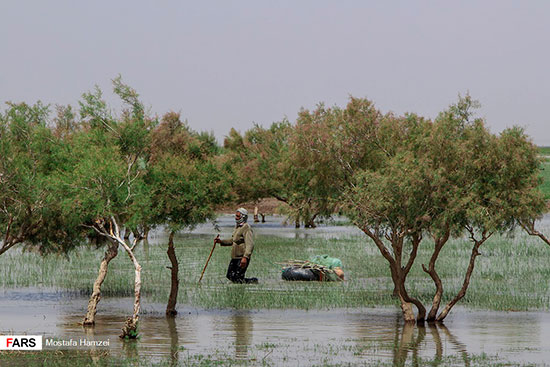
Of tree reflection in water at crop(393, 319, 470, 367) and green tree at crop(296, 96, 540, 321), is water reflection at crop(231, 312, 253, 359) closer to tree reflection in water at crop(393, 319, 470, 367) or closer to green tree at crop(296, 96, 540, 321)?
tree reflection in water at crop(393, 319, 470, 367)

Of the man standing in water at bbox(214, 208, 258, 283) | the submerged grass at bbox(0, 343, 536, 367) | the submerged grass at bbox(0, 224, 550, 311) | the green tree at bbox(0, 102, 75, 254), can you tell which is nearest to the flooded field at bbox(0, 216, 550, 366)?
the submerged grass at bbox(0, 343, 536, 367)

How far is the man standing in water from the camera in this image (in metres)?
27.9

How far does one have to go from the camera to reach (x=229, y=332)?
75.9 ft

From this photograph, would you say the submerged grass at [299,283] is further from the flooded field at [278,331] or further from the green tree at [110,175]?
the green tree at [110,175]

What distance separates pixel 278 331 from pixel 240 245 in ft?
20.8

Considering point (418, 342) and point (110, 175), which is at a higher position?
point (110, 175)

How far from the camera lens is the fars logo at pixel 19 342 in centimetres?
1970

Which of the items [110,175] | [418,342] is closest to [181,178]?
[110,175]

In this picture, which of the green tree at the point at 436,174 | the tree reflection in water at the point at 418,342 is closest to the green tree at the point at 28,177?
the green tree at the point at 436,174

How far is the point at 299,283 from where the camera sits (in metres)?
34.4

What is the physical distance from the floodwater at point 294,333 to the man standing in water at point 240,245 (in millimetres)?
1775

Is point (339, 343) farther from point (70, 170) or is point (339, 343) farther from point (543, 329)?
point (70, 170)

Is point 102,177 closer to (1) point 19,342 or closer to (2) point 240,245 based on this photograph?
(1) point 19,342

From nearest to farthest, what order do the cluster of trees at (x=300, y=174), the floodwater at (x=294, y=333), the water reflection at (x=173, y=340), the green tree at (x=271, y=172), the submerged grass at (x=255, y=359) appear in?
the submerged grass at (x=255, y=359), the water reflection at (x=173, y=340), the floodwater at (x=294, y=333), the cluster of trees at (x=300, y=174), the green tree at (x=271, y=172)
